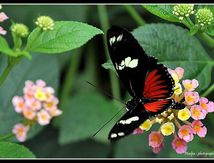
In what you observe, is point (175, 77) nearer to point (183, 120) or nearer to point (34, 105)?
point (183, 120)

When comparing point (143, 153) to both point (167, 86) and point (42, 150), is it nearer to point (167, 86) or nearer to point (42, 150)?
point (42, 150)

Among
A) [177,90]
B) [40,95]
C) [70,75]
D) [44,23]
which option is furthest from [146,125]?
[70,75]

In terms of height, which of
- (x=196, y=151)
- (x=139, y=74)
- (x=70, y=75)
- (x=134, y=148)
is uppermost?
(x=139, y=74)

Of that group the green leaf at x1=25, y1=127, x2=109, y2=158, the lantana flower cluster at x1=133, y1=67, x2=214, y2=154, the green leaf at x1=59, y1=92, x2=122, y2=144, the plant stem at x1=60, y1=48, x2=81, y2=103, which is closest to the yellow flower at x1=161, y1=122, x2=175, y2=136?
the lantana flower cluster at x1=133, y1=67, x2=214, y2=154

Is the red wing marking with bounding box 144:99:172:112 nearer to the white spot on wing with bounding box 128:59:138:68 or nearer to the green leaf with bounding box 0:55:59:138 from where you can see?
the white spot on wing with bounding box 128:59:138:68

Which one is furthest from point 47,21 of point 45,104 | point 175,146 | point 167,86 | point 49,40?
point 175,146

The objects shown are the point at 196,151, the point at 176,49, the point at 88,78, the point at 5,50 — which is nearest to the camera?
the point at 5,50

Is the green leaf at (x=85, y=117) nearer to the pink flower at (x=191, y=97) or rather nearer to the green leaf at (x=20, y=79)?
the green leaf at (x=20, y=79)
